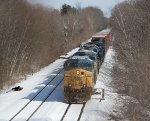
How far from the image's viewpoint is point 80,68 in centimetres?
2561

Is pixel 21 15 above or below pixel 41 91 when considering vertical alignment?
above

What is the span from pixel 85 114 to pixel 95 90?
567 centimetres

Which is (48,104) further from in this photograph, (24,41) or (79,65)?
(24,41)

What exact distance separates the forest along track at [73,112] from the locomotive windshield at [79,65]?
2.01 m

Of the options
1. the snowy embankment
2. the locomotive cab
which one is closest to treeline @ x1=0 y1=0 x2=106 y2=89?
the snowy embankment

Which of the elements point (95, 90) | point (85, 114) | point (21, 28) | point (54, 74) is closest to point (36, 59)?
point (21, 28)

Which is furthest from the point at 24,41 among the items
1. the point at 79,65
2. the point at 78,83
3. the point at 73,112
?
the point at 73,112

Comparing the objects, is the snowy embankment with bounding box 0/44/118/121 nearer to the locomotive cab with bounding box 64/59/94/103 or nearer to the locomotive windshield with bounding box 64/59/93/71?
the locomotive cab with bounding box 64/59/94/103

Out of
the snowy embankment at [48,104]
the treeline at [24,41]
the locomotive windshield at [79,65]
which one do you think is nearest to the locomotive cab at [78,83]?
the locomotive windshield at [79,65]

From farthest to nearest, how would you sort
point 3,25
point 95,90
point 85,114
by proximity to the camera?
point 3,25 → point 95,90 → point 85,114

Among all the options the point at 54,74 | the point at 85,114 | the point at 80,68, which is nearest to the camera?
the point at 85,114

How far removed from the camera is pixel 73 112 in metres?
23.7

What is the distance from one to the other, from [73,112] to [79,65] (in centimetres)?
313

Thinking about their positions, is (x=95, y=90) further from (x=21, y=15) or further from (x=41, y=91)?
(x=21, y=15)
